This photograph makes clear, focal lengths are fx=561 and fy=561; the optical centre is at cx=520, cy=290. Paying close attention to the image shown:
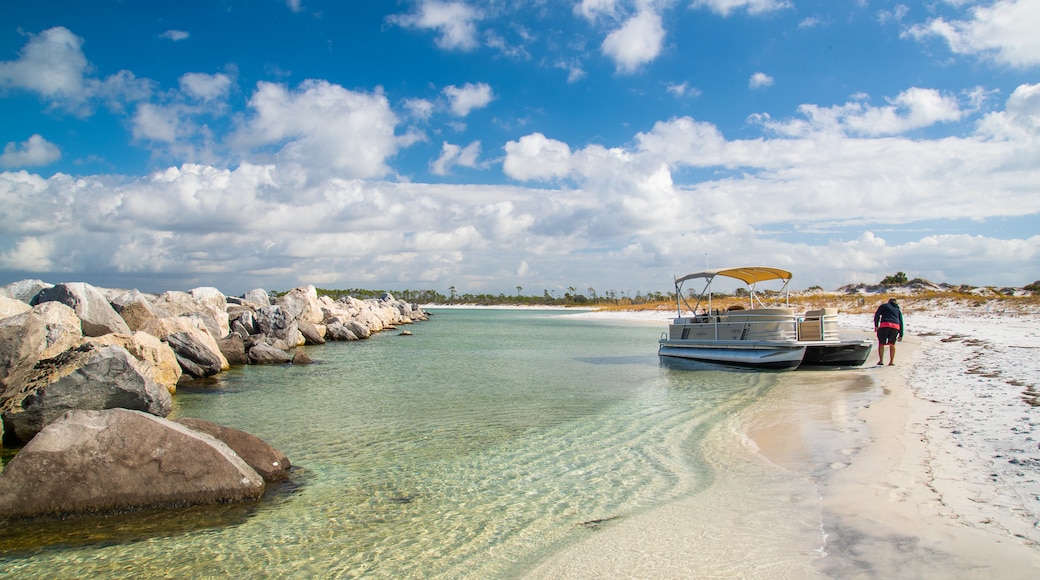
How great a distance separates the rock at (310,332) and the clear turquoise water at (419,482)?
1555cm

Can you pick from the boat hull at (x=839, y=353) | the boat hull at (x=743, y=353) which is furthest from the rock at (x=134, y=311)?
the boat hull at (x=839, y=353)

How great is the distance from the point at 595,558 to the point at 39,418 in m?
9.88

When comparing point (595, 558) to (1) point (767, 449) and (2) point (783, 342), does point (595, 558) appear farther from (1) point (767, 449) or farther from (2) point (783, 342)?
(2) point (783, 342)

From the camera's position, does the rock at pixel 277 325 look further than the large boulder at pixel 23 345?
Yes

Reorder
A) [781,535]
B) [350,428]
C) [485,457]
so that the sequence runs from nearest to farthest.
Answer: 1. [781,535]
2. [485,457]
3. [350,428]

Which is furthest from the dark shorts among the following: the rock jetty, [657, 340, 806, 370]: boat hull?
the rock jetty

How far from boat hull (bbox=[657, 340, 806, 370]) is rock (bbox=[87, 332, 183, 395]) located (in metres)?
17.9

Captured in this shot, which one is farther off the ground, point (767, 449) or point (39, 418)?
point (39, 418)

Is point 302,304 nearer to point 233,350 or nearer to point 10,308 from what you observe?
point 233,350

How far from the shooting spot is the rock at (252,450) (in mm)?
7625

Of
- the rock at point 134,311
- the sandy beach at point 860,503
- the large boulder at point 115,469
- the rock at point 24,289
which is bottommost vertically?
the sandy beach at point 860,503

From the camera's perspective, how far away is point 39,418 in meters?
9.53

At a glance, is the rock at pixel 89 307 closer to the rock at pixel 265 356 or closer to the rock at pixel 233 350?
the rock at pixel 233 350

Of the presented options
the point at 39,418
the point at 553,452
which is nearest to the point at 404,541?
the point at 553,452
